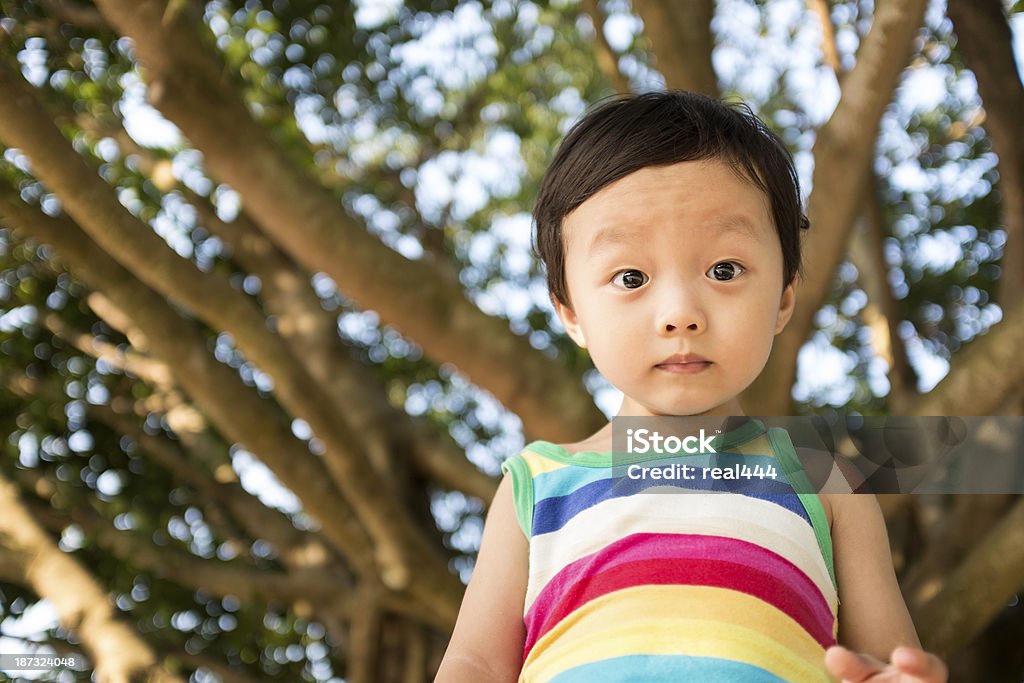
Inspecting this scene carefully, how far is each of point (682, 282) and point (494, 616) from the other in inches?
19.3

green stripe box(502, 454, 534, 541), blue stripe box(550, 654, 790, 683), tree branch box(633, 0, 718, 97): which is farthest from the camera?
tree branch box(633, 0, 718, 97)

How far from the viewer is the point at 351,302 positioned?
494 centimetres

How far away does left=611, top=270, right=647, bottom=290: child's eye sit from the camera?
137 centimetres

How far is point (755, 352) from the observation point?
1372 millimetres

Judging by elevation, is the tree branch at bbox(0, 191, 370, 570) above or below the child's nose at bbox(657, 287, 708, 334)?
above

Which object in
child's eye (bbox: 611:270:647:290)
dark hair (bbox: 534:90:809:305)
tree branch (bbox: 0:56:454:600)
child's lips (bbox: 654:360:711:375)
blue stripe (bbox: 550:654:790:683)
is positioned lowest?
blue stripe (bbox: 550:654:790:683)

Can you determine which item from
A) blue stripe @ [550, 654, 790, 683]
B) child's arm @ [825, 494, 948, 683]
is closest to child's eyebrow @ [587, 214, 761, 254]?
child's arm @ [825, 494, 948, 683]

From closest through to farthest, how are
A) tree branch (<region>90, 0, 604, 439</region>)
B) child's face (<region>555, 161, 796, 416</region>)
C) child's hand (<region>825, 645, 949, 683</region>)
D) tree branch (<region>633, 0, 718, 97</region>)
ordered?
child's hand (<region>825, 645, 949, 683</region>), child's face (<region>555, 161, 796, 416</region>), tree branch (<region>90, 0, 604, 439</region>), tree branch (<region>633, 0, 718, 97</region>)

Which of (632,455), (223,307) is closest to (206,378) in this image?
(223,307)

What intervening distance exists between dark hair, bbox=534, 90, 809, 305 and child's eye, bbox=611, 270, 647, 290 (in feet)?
0.41

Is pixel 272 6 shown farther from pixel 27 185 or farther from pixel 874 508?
pixel 874 508

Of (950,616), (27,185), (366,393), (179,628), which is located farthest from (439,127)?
(950,616)

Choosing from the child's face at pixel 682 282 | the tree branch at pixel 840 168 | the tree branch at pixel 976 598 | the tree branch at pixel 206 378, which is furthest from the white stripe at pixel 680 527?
the tree branch at pixel 206 378

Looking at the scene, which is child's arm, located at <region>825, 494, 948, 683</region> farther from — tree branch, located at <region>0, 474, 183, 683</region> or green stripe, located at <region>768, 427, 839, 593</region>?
tree branch, located at <region>0, 474, 183, 683</region>
